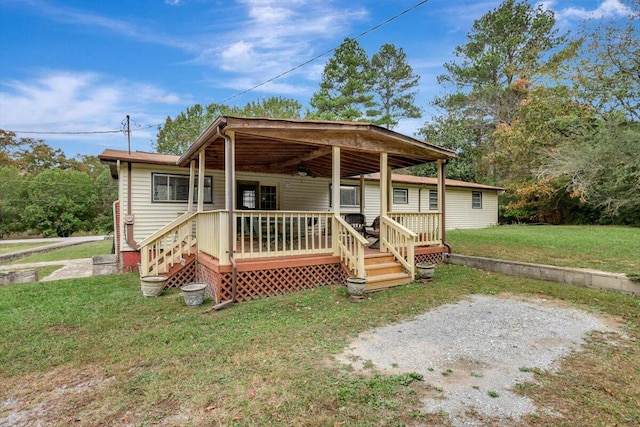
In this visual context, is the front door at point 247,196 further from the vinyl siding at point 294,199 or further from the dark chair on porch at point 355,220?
the dark chair on porch at point 355,220

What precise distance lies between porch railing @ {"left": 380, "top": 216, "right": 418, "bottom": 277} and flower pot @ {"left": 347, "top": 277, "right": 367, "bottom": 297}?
141cm

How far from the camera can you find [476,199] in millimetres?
17219

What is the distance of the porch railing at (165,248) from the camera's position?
648 cm

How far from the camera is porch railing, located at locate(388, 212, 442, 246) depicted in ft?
25.3

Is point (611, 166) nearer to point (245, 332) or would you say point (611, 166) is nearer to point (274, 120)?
point (274, 120)

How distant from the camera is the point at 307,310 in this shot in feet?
16.1

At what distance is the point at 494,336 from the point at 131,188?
8604 millimetres

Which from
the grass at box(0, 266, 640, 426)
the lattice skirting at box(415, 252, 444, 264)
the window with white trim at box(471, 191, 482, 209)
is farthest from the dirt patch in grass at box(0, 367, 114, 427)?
the window with white trim at box(471, 191, 482, 209)

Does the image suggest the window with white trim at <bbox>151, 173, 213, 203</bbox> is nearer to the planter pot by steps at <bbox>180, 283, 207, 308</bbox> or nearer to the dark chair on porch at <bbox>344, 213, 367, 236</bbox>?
the dark chair on porch at <bbox>344, 213, 367, 236</bbox>

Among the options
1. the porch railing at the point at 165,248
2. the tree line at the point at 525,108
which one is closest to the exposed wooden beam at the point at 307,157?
the porch railing at the point at 165,248

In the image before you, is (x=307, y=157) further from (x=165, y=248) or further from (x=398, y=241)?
(x=165, y=248)

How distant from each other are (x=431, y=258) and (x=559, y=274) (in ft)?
8.28

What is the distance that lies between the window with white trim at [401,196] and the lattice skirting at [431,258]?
6413 mm

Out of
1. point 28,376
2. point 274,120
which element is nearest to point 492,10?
point 274,120
